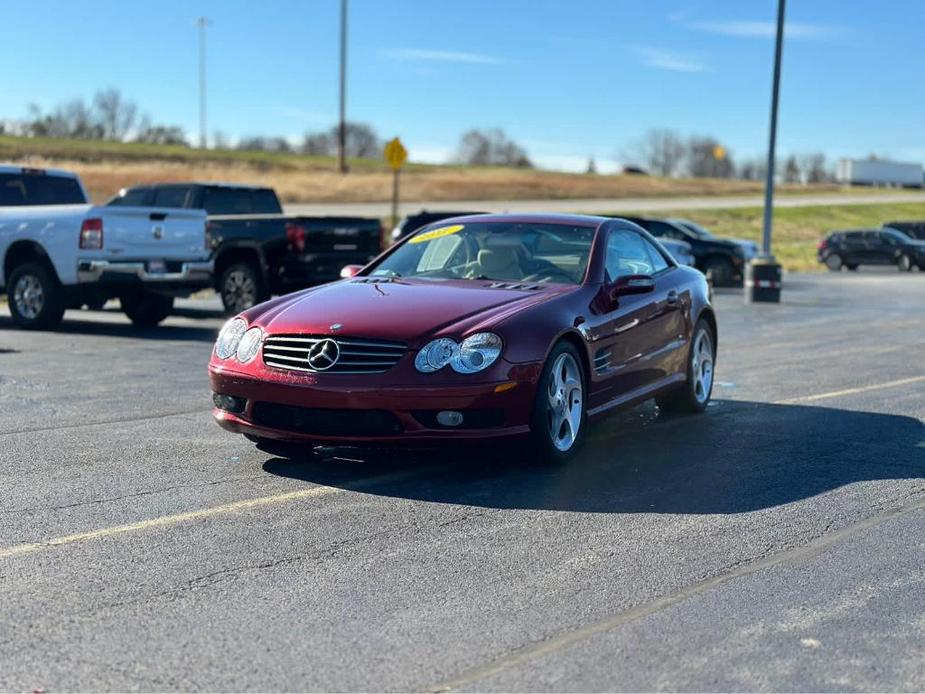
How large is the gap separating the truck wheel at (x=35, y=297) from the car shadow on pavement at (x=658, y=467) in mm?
8291

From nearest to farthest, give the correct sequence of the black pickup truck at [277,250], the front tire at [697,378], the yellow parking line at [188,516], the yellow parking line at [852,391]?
the yellow parking line at [188,516] < the front tire at [697,378] < the yellow parking line at [852,391] < the black pickup truck at [277,250]

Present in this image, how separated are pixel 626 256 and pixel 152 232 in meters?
7.99

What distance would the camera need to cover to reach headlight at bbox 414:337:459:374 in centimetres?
689

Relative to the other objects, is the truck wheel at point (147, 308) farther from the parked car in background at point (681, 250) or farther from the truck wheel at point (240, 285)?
the parked car in background at point (681, 250)

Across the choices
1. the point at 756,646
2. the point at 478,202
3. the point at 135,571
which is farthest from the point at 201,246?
the point at 478,202

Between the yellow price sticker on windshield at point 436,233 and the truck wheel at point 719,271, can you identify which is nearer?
the yellow price sticker on windshield at point 436,233

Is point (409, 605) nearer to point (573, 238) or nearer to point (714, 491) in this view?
point (714, 491)

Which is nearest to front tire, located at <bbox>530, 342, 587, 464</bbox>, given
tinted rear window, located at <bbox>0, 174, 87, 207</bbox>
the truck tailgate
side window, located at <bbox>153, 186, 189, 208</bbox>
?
the truck tailgate

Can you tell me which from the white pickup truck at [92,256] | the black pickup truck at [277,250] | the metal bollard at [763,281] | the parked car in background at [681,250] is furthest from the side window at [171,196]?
the parked car in background at [681,250]

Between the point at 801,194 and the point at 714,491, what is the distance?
280 ft

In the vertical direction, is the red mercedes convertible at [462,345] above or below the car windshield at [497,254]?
below

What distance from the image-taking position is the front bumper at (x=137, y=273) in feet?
48.9

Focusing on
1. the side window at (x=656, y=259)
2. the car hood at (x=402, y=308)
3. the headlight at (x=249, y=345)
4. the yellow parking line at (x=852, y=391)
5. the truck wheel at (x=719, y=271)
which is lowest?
the truck wheel at (x=719, y=271)

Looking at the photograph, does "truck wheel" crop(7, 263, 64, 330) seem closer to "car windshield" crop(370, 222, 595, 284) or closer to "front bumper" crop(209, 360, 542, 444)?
"car windshield" crop(370, 222, 595, 284)
